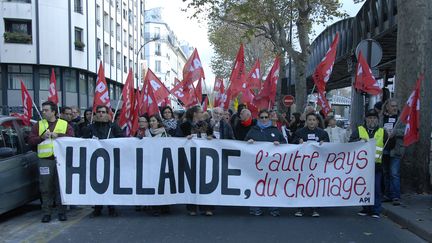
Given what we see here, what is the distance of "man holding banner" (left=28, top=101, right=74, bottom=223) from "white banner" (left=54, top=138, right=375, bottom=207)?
0.97 ft

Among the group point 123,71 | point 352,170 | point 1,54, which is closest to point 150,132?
point 352,170

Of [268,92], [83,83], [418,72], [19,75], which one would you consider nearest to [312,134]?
[418,72]

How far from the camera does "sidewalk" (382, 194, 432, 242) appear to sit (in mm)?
6443

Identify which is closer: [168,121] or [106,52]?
[168,121]

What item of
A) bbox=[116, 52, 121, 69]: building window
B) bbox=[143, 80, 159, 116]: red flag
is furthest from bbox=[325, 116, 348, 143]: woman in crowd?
bbox=[116, 52, 121, 69]: building window

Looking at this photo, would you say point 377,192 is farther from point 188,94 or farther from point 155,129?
point 188,94

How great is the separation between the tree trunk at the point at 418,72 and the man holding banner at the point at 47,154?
6.05 meters

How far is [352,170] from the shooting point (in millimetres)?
7508

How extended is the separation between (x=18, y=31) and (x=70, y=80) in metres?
5.26

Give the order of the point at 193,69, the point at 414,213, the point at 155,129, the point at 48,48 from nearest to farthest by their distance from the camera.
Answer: the point at 414,213 → the point at 155,129 → the point at 193,69 → the point at 48,48

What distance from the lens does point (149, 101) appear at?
10195 millimetres


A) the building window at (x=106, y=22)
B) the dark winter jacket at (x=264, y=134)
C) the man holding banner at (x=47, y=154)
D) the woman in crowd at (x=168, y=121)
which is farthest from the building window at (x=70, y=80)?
the dark winter jacket at (x=264, y=134)

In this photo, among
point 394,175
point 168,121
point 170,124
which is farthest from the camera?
point 168,121

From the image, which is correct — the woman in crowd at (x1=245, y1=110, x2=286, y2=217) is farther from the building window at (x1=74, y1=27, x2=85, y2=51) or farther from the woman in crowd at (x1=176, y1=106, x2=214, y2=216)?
the building window at (x1=74, y1=27, x2=85, y2=51)
